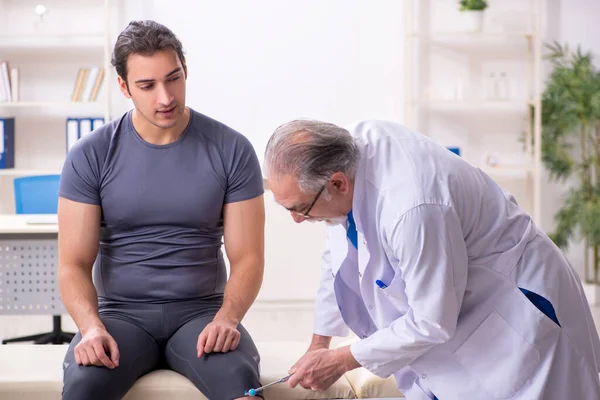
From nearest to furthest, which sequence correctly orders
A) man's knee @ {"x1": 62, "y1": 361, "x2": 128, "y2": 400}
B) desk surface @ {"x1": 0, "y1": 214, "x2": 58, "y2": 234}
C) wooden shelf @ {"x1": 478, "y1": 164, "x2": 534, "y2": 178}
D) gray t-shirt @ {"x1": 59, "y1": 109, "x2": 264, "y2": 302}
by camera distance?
man's knee @ {"x1": 62, "y1": 361, "x2": 128, "y2": 400} < gray t-shirt @ {"x1": 59, "y1": 109, "x2": 264, "y2": 302} < desk surface @ {"x1": 0, "y1": 214, "x2": 58, "y2": 234} < wooden shelf @ {"x1": 478, "y1": 164, "x2": 534, "y2": 178}

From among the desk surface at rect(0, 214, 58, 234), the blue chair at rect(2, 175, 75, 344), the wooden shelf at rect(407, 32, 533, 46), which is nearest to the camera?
the desk surface at rect(0, 214, 58, 234)

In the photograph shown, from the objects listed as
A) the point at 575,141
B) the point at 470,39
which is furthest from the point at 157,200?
the point at 575,141

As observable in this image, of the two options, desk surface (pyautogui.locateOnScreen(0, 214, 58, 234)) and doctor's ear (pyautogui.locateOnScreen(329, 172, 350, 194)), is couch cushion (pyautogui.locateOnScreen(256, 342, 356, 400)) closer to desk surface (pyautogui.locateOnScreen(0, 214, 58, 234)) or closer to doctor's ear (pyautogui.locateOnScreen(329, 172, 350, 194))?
doctor's ear (pyautogui.locateOnScreen(329, 172, 350, 194))

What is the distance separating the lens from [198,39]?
16.1ft

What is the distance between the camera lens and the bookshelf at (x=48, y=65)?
488cm

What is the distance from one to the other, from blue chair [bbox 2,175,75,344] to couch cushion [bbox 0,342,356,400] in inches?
63.4

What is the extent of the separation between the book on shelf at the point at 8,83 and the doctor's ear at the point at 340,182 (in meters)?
3.72

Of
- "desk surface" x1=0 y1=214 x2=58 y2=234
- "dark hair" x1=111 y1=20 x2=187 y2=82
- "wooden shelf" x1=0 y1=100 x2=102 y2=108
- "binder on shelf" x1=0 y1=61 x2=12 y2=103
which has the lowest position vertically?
"desk surface" x1=0 y1=214 x2=58 y2=234

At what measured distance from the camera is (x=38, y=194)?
372 cm

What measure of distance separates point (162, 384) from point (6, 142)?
3336mm

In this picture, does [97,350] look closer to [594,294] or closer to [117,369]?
[117,369]

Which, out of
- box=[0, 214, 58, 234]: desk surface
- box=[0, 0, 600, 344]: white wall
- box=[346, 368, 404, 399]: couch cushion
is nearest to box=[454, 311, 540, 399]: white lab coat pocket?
box=[346, 368, 404, 399]: couch cushion

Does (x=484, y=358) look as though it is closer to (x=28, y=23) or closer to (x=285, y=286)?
(x=285, y=286)

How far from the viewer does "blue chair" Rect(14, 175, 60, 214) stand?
3705 millimetres
